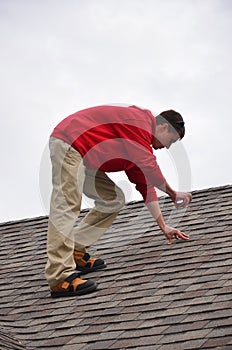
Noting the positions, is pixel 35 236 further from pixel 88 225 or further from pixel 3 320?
pixel 3 320

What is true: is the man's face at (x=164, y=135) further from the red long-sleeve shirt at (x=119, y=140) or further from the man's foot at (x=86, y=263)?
the man's foot at (x=86, y=263)

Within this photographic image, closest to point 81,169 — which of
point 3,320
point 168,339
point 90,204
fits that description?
point 90,204

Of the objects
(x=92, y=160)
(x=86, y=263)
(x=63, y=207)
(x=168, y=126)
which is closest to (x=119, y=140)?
(x=92, y=160)

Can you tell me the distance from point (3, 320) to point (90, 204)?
1.22 m

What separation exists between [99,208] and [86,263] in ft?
1.38

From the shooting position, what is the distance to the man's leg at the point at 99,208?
6.77 metres

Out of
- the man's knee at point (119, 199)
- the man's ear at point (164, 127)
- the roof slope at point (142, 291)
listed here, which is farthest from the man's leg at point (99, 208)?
the man's ear at point (164, 127)

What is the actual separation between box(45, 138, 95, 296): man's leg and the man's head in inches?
23.0

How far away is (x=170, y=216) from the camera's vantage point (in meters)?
7.61

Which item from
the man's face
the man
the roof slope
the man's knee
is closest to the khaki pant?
→ the man

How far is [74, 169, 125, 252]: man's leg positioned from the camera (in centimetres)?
677

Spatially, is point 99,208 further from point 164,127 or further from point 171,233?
point 164,127

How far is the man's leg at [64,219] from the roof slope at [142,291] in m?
0.17

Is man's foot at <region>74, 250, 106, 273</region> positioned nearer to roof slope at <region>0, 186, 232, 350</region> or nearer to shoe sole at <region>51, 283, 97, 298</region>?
roof slope at <region>0, 186, 232, 350</region>
